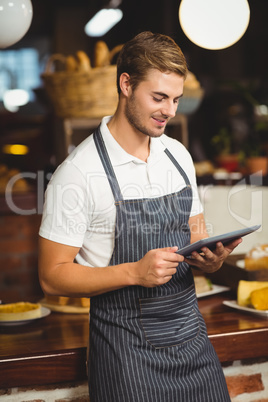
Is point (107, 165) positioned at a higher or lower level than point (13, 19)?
lower

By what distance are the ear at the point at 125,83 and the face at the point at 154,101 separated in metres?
0.02

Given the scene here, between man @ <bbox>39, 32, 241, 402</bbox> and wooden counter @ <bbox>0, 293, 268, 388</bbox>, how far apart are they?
114 mm

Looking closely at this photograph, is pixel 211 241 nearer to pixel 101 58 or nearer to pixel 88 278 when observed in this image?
pixel 88 278

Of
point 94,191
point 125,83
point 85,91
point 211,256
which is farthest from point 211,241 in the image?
point 85,91

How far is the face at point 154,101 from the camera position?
1.56 metres

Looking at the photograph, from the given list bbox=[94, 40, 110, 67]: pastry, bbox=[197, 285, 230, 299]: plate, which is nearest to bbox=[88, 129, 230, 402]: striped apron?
bbox=[197, 285, 230, 299]: plate

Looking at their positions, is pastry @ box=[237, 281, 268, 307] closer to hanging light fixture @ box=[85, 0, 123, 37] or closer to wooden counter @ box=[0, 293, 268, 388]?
wooden counter @ box=[0, 293, 268, 388]

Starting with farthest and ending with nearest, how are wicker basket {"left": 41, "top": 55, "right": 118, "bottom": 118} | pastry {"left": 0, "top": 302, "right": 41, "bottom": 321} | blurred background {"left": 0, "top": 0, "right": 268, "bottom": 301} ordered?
1. blurred background {"left": 0, "top": 0, "right": 268, "bottom": 301}
2. wicker basket {"left": 41, "top": 55, "right": 118, "bottom": 118}
3. pastry {"left": 0, "top": 302, "right": 41, "bottom": 321}

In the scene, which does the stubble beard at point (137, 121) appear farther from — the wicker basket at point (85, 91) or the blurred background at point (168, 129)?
the wicker basket at point (85, 91)

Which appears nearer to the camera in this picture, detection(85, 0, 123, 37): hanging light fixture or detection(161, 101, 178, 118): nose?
detection(161, 101, 178, 118): nose

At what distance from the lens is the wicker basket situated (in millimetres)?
3146

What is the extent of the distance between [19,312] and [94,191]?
2.15 feet

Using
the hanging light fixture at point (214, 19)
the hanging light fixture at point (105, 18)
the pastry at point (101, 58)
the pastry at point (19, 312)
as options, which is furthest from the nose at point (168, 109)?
the hanging light fixture at point (105, 18)

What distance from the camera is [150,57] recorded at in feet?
5.12
